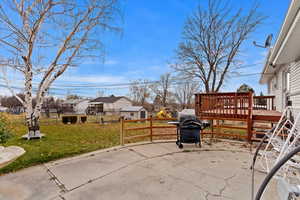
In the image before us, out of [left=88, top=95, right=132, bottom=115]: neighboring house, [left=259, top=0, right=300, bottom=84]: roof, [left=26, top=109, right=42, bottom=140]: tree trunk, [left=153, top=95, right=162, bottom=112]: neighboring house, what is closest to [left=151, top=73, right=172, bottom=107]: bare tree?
[left=153, top=95, right=162, bottom=112]: neighboring house

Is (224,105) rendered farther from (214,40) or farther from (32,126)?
(214,40)

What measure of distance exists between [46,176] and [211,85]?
12.1 metres

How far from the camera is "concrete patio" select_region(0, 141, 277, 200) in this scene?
2314 millimetres

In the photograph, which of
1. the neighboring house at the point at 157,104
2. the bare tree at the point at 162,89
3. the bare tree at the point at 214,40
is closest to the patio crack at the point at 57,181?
the bare tree at the point at 214,40

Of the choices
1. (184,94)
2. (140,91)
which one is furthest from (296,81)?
(140,91)

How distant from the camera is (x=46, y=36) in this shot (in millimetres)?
5902

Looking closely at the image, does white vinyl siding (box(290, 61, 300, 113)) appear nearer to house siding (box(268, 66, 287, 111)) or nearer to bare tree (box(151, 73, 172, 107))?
house siding (box(268, 66, 287, 111))

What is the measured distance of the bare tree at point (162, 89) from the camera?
98.7 ft

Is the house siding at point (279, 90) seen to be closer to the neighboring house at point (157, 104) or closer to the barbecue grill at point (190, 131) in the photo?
the barbecue grill at point (190, 131)

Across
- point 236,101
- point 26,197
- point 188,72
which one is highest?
point 188,72

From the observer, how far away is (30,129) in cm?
581

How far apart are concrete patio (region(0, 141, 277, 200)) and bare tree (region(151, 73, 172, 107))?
26402 mm

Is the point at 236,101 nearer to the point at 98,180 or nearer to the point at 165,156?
the point at 165,156

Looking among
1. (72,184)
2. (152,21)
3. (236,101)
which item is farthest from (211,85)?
(72,184)
